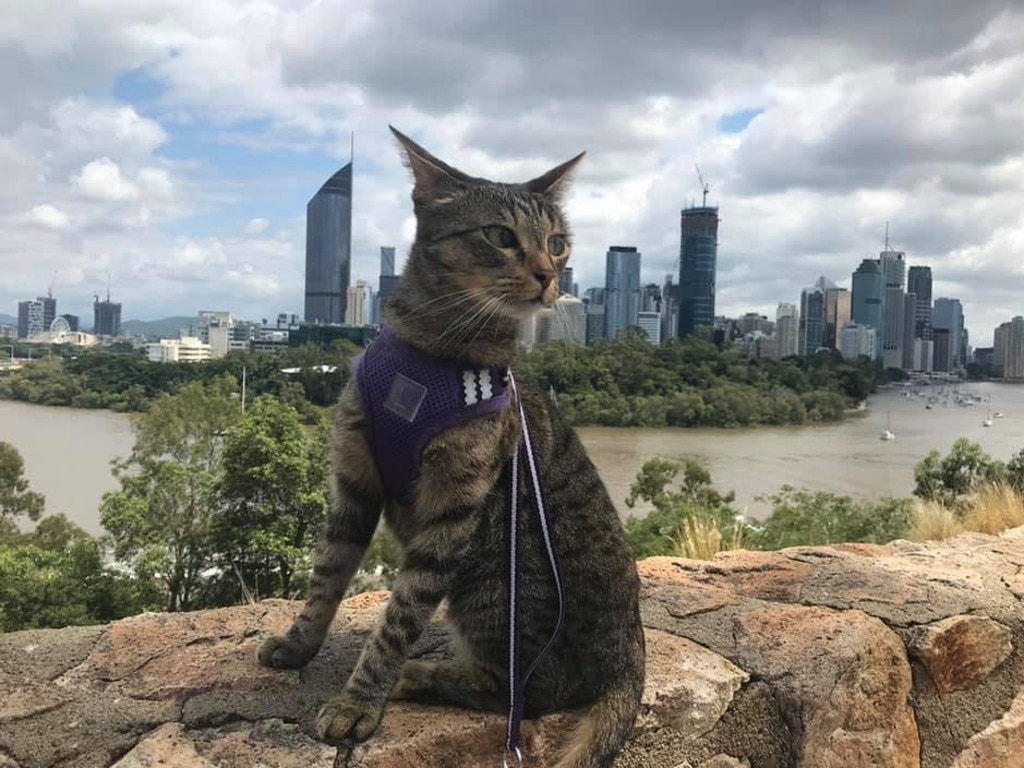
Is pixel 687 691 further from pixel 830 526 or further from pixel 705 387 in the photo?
pixel 705 387

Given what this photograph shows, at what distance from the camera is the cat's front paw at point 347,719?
4.80 ft

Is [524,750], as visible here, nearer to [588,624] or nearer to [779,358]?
[588,624]

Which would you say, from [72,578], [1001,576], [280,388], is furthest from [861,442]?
[1001,576]

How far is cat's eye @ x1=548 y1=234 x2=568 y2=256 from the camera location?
6.21ft

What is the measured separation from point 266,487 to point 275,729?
12615 millimetres

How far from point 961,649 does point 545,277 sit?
1441 mm

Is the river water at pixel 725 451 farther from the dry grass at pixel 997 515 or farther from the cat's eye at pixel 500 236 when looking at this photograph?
the cat's eye at pixel 500 236

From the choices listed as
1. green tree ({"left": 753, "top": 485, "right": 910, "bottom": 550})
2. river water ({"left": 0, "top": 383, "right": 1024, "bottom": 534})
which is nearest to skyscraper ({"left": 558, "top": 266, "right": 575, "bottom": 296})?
green tree ({"left": 753, "top": 485, "right": 910, "bottom": 550})

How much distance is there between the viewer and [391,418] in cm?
167

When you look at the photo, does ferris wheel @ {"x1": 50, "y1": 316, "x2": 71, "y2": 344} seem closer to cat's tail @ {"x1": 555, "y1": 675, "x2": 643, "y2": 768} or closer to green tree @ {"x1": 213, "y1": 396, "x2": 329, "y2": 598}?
green tree @ {"x1": 213, "y1": 396, "x2": 329, "y2": 598}

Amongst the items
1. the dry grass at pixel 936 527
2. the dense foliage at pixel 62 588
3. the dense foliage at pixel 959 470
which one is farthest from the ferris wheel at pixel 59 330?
the dry grass at pixel 936 527

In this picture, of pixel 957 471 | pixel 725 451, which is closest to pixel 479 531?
pixel 957 471

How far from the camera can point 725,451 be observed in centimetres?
2597

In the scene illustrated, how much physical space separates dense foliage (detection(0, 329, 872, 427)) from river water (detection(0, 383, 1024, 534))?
0.67 metres
